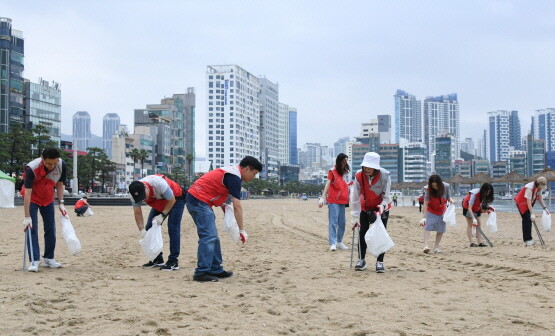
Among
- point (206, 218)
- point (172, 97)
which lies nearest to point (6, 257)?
point (206, 218)

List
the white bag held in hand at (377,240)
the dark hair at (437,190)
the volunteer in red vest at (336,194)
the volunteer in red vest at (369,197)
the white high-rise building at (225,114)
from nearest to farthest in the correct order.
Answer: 1. the white bag held in hand at (377,240)
2. the volunteer in red vest at (369,197)
3. the dark hair at (437,190)
4. the volunteer in red vest at (336,194)
5. the white high-rise building at (225,114)

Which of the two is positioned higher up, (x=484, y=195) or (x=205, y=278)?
(x=484, y=195)

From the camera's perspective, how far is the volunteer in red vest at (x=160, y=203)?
624 centimetres

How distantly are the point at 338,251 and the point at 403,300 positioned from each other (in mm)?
4124

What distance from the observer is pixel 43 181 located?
21.6ft

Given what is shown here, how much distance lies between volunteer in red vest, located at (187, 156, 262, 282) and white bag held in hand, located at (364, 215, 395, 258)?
1557mm

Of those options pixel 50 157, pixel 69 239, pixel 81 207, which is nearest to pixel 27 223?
pixel 69 239

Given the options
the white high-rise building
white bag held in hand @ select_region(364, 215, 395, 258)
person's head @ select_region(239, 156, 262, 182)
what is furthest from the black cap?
the white high-rise building

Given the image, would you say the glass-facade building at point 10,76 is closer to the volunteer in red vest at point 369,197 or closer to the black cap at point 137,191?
the black cap at point 137,191

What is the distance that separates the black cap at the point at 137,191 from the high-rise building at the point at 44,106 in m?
79.8

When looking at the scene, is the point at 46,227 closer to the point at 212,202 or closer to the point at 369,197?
the point at 212,202

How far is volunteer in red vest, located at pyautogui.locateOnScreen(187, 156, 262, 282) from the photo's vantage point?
5734 millimetres

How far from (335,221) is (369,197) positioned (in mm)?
2346

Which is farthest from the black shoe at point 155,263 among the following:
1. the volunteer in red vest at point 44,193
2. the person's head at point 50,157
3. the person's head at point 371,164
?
the person's head at point 371,164
